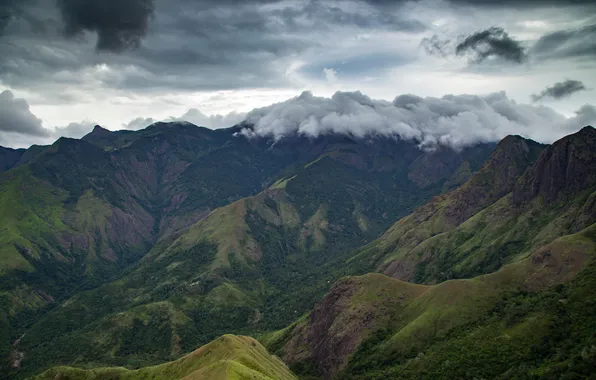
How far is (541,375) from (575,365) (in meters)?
13.5

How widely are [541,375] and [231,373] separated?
412 feet

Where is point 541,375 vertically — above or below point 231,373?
below

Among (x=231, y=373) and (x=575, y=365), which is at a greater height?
(x=231, y=373)

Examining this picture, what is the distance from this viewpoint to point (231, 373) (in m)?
198

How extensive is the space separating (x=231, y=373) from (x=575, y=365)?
136162 millimetres

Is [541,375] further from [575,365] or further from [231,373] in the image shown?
[231,373]

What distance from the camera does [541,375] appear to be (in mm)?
199500

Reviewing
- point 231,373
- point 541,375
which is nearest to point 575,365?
point 541,375

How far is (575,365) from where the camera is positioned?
193500mm
